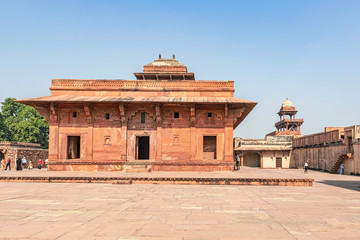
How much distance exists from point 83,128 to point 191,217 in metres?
13.3

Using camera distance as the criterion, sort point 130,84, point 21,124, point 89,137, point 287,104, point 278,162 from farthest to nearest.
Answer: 1. point 287,104
2. point 21,124
3. point 278,162
4. point 130,84
5. point 89,137

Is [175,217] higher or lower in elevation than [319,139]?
lower

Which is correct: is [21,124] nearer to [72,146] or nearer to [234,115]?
[72,146]

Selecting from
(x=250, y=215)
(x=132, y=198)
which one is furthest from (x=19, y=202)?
(x=250, y=215)

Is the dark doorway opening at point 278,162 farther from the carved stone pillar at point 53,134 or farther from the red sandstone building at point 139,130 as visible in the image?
the carved stone pillar at point 53,134

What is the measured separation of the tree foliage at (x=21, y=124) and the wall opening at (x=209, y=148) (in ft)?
104

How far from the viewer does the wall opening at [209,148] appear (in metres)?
19.9

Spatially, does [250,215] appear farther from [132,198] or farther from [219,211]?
[132,198]

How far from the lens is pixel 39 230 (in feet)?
17.0

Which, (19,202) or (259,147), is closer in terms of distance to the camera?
(19,202)

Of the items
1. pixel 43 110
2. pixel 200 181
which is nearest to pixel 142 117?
pixel 43 110

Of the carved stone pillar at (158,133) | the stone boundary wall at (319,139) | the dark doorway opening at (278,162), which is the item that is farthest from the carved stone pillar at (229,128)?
the dark doorway opening at (278,162)

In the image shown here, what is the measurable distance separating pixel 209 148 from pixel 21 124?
33.3 metres

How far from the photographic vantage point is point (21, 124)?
42.5 meters
